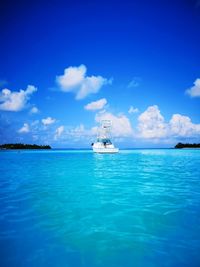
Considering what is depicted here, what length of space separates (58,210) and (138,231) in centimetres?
353

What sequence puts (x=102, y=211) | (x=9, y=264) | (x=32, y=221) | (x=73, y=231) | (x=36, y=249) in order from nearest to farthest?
(x=9, y=264) < (x=36, y=249) < (x=73, y=231) < (x=32, y=221) < (x=102, y=211)

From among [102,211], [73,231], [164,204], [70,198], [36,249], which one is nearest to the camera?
[36,249]

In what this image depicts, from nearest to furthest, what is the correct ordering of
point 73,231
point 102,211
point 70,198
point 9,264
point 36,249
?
point 9,264 → point 36,249 → point 73,231 → point 102,211 → point 70,198

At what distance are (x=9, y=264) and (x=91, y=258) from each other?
1.80 m

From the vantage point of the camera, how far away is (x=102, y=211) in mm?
8562

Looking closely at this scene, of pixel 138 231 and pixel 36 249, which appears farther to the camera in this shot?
pixel 138 231

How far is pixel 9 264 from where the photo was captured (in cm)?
484

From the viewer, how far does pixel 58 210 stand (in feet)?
28.5

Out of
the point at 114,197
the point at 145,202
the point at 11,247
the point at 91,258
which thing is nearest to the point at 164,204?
the point at 145,202

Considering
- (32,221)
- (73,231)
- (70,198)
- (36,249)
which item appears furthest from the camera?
(70,198)

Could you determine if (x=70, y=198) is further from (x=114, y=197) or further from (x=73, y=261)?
(x=73, y=261)

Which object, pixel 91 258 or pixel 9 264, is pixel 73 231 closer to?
pixel 91 258

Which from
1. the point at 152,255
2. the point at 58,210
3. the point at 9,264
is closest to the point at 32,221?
the point at 58,210

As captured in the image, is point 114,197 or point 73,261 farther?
point 114,197
